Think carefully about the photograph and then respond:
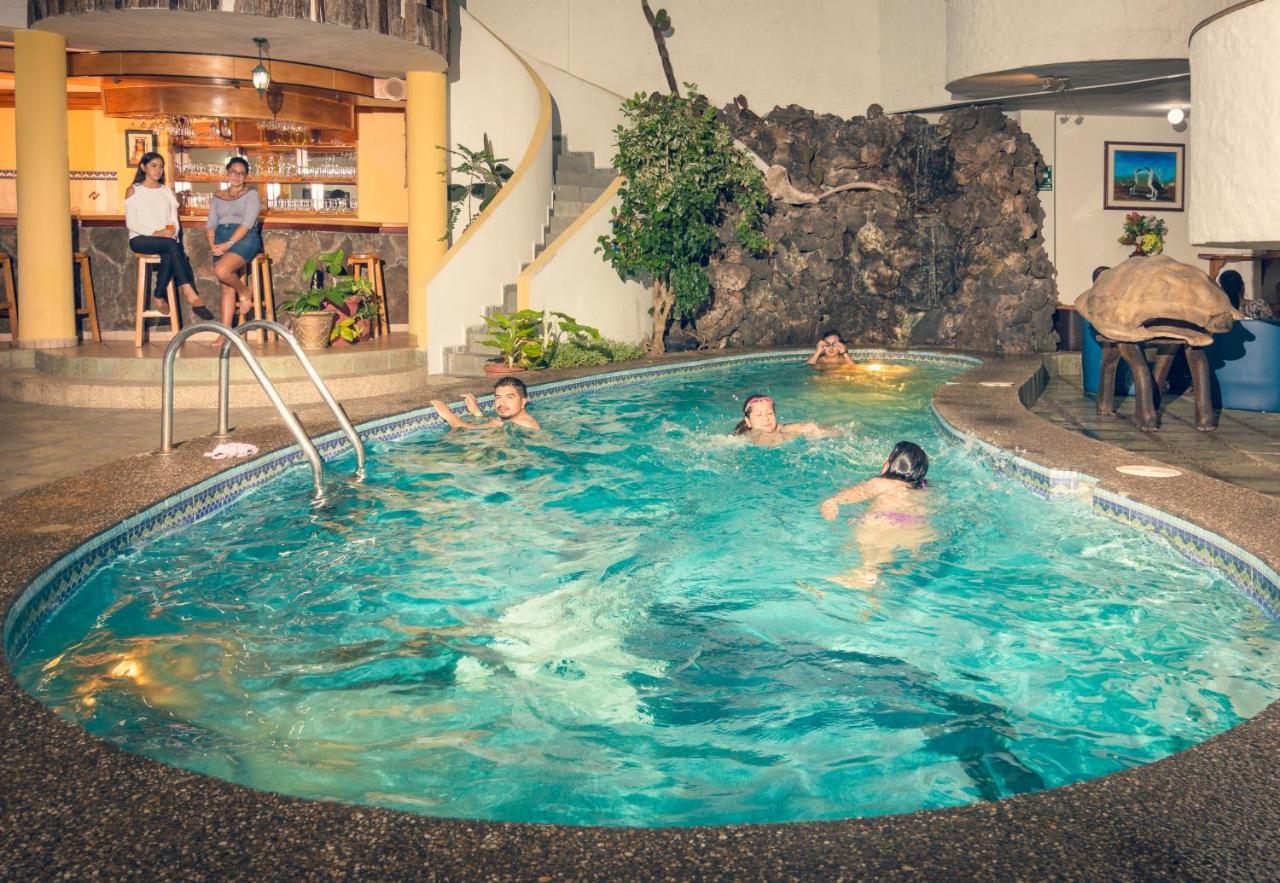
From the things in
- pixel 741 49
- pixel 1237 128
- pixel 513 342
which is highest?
pixel 741 49

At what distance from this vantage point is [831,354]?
14570mm

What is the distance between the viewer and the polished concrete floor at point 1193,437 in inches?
296

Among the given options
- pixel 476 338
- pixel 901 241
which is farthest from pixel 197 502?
pixel 901 241

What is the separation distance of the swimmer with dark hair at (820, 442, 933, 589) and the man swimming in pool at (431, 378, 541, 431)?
333 cm

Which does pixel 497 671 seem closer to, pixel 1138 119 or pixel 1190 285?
pixel 1190 285

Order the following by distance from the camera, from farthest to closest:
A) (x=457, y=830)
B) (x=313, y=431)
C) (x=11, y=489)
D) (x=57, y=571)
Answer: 1. (x=313, y=431)
2. (x=11, y=489)
3. (x=57, y=571)
4. (x=457, y=830)

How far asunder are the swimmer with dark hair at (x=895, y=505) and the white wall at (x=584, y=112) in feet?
36.7

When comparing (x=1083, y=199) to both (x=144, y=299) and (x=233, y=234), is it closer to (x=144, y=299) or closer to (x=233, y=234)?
(x=233, y=234)

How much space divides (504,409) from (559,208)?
6629 millimetres

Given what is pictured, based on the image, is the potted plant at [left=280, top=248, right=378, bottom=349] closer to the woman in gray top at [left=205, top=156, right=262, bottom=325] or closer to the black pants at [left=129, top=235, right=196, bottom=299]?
the woman in gray top at [left=205, top=156, right=262, bottom=325]

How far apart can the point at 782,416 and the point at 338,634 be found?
6.69 meters

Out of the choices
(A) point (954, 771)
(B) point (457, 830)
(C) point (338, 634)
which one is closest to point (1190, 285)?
(A) point (954, 771)

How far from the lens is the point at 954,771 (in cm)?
393

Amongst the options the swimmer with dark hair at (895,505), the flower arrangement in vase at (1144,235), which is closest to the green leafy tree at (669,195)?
the flower arrangement in vase at (1144,235)
